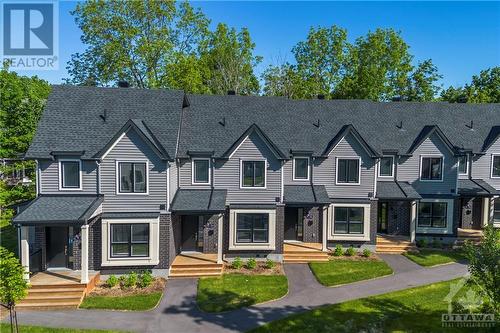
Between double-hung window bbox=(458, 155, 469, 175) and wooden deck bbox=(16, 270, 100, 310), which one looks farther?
double-hung window bbox=(458, 155, 469, 175)

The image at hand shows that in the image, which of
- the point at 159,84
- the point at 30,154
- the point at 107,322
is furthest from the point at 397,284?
the point at 159,84

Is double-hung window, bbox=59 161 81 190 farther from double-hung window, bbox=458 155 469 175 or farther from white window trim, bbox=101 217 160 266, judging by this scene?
double-hung window, bbox=458 155 469 175

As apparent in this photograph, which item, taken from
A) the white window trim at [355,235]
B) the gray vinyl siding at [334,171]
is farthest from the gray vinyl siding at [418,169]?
the white window trim at [355,235]

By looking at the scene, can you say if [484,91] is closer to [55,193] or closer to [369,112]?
[369,112]

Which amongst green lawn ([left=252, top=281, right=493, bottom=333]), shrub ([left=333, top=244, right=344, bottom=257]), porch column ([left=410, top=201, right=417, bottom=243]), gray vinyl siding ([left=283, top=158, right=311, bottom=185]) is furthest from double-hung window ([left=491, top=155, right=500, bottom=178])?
gray vinyl siding ([left=283, top=158, right=311, bottom=185])

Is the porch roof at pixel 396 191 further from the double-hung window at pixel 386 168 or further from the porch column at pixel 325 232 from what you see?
the porch column at pixel 325 232

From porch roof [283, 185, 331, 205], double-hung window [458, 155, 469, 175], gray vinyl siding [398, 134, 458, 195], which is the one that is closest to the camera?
porch roof [283, 185, 331, 205]

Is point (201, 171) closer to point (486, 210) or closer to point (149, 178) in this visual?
point (149, 178)
